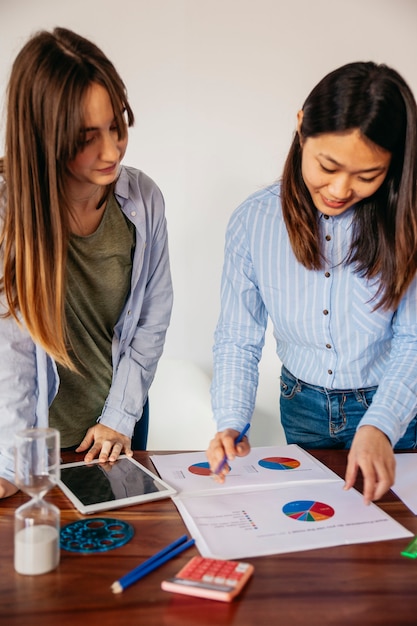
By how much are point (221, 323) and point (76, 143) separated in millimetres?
500

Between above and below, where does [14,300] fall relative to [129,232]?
below

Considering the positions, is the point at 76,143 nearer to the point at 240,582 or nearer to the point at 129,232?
the point at 129,232

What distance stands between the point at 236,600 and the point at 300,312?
716 mm

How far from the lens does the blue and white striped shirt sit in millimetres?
1419

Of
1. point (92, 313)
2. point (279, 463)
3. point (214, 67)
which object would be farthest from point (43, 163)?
point (214, 67)

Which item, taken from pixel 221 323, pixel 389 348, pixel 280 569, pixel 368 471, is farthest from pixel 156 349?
pixel 280 569

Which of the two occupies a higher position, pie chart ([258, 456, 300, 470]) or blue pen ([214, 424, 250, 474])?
blue pen ([214, 424, 250, 474])

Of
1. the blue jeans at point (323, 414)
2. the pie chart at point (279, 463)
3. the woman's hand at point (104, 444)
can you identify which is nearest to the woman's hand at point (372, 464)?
the pie chart at point (279, 463)

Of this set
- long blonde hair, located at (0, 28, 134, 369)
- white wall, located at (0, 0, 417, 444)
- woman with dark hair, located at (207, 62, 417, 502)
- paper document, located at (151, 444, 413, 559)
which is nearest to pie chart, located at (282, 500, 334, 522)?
paper document, located at (151, 444, 413, 559)

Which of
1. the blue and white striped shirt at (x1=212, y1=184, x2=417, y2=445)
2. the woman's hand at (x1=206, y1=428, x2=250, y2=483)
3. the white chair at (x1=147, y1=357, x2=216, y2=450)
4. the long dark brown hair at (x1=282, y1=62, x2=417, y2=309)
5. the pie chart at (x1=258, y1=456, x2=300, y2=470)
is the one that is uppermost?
the long dark brown hair at (x1=282, y1=62, x2=417, y2=309)

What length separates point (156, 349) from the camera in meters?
1.61

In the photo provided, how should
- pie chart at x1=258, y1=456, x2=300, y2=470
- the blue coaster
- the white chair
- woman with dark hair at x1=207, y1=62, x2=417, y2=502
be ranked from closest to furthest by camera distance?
the blue coaster, woman with dark hair at x1=207, y1=62, x2=417, y2=502, pie chart at x1=258, y1=456, x2=300, y2=470, the white chair

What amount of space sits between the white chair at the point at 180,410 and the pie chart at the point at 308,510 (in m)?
1.45

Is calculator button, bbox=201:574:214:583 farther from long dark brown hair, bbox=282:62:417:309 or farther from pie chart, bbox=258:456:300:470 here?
long dark brown hair, bbox=282:62:417:309
